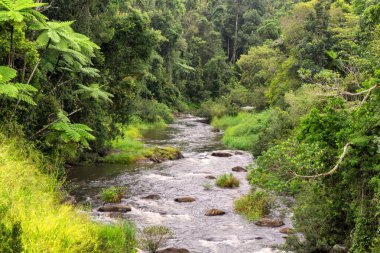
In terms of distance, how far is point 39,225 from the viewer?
21.8ft

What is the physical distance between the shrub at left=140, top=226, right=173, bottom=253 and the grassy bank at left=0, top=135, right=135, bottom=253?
48.9 inches

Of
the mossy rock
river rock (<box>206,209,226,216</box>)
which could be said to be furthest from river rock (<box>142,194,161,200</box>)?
the mossy rock

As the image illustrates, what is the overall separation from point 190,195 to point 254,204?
3.03 m

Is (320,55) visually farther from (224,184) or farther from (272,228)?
(272,228)

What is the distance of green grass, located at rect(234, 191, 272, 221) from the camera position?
48.4 feet

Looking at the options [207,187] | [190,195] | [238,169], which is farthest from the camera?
[238,169]

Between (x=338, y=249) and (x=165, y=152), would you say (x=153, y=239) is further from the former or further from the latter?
(x=165, y=152)

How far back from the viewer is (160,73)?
4772 cm

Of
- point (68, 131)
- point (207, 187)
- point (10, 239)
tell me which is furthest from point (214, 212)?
point (10, 239)

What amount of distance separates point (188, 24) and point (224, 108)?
23251 millimetres

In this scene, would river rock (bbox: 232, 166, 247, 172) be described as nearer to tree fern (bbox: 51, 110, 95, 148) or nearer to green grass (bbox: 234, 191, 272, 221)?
green grass (bbox: 234, 191, 272, 221)

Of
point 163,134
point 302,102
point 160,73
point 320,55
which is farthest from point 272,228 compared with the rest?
point 160,73

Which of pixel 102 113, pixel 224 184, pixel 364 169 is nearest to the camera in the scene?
pixel 364 169

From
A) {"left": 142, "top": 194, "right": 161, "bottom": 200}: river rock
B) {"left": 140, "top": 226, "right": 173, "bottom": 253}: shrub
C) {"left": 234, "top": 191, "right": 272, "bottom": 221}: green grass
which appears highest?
{"left": 140, "top": 226, "right": 173, "bottom": 253}: shrub
